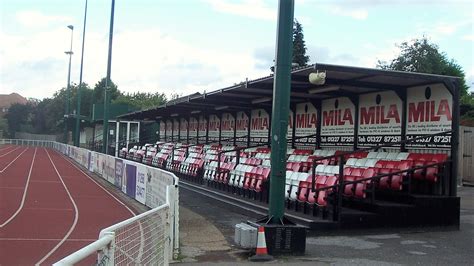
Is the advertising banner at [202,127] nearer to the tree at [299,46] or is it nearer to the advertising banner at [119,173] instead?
the advertising banner at [119,173]

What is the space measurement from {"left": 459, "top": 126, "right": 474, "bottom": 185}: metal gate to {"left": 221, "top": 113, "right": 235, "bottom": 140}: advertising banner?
11.5 metres

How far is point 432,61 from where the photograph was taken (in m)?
46.5

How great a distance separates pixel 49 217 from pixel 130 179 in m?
5.91

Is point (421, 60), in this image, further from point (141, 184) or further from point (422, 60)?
point (141, 184)

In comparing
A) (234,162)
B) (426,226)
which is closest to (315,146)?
(234,162)

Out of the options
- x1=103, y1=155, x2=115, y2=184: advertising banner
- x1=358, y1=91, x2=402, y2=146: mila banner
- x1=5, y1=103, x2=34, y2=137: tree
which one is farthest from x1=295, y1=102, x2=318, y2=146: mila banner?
x1=5, y1=103, x2=34, y2=137: tree

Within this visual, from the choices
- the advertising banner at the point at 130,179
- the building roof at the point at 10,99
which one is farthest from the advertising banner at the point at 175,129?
the building roof at the point at 10,99

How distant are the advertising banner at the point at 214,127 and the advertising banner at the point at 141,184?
11664 millimetres

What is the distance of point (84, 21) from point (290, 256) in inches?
1779

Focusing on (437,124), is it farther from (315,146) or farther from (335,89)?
(315,146)

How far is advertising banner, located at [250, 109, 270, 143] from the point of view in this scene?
23230mm

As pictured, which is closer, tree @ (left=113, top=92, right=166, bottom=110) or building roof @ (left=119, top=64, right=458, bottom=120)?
building roof @ (left=119, top=64, right=458, bottom=120)

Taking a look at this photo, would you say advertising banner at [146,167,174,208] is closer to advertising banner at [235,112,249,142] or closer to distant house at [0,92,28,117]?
advertising banner at [235,112,249,142]

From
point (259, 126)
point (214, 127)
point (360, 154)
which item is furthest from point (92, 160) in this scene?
point (360, 154)
